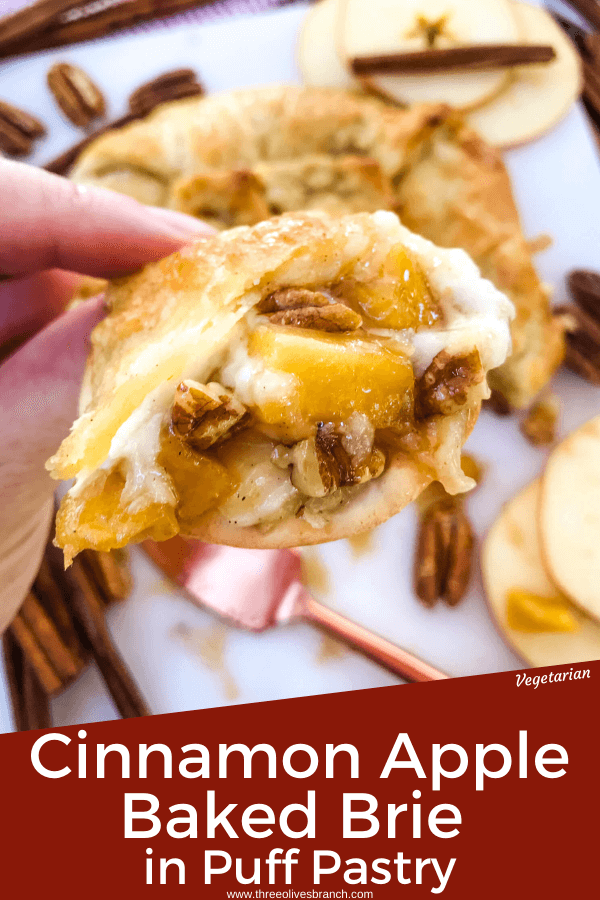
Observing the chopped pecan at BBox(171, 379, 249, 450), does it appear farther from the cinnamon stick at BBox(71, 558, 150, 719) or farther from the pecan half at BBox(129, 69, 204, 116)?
the pecan half at BBox(129, 69, 204, 116)

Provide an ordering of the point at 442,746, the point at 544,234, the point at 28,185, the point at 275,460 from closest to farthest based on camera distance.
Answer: the point at 275,460 < the point at 28,185 < the point at 442,746 < the point at 544,234

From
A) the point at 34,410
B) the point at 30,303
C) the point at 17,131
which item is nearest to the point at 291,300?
the point at 34,410

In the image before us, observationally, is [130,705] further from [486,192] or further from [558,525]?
[486,192]

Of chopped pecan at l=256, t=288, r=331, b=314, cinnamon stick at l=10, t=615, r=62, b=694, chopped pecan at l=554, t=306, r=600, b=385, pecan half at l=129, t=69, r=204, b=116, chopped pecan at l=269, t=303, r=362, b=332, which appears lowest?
cinnamon stick at l=10, t=615, r=62, b=694

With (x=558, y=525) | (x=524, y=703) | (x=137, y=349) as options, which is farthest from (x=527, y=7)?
(x=524, y=703)

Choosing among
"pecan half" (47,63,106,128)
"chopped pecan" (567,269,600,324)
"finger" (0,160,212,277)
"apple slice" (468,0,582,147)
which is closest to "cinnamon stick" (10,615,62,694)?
"finger" (0,160,212,277)

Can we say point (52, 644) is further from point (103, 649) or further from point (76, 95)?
point (76, 95)

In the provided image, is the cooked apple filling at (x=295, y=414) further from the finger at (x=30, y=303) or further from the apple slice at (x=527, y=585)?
the apple slice at (x=527, y=585)
